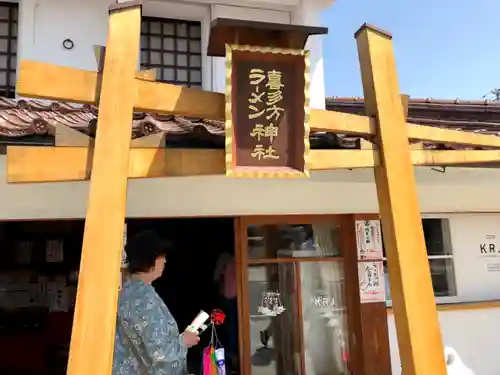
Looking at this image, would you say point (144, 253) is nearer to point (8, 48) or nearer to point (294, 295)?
point (294, 295)

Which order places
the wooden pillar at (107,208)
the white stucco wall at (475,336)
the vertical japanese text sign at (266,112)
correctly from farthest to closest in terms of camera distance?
the white stucco wall at (475,336), the vertical japanese text sign at (266,112), the wooden pillar at (107,208)

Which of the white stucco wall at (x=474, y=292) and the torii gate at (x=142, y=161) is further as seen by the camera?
the white stucco wall at (x=474, y=292)

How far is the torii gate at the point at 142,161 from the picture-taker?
3.04m

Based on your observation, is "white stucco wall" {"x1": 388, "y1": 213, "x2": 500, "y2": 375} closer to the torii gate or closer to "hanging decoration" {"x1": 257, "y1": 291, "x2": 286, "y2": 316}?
"hanging decoration" {"x1": 257, "y1": 291, "x2": 286, "y2": 316}

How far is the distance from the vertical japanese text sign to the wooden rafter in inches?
7.4

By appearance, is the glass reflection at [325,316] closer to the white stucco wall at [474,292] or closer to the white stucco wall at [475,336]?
the white stucco wall at [474,292]

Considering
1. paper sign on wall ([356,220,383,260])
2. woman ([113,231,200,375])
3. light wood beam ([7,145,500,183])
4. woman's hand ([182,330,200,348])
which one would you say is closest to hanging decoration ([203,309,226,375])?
woman's hand ([182,330,200,348])

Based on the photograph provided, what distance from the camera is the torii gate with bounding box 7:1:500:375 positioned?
3.04 metres

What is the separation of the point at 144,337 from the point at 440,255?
5329mm

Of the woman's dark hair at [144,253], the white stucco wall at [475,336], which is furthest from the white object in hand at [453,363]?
the woman's dark hair at [144,253]

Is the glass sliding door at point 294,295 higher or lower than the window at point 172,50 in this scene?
lower

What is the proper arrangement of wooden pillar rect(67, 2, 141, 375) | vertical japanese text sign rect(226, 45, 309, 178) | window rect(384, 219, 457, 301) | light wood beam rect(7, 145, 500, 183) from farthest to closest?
window rect(384, 219, 457, 301), vertical japanese text sign rect(226, 45, 309, 178), light wood beam rect(7, 145, 500, 183), wooden pillar rect(67, 2, 141, 375)

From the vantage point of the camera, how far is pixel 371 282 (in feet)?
21.7

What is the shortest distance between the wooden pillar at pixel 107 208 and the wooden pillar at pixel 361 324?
13.6 feet
